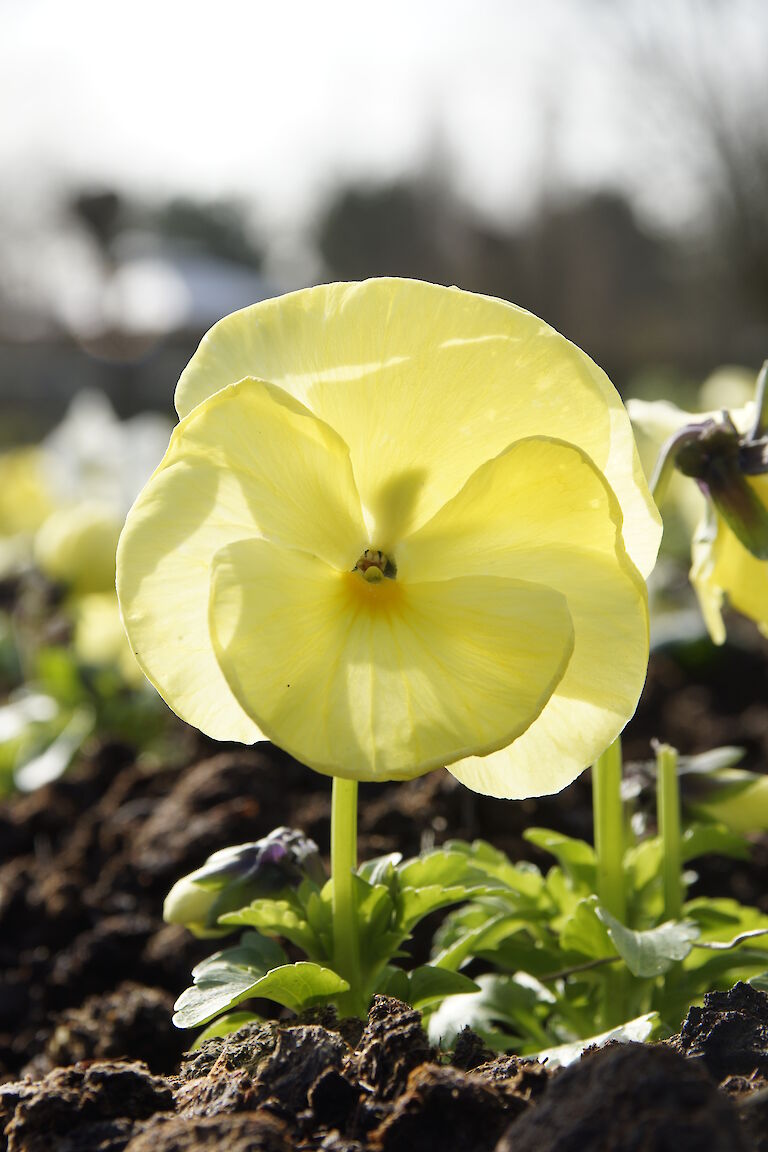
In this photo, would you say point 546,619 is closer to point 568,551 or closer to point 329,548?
point 568,551

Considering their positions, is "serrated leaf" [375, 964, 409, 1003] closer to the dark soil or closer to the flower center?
the dark soil

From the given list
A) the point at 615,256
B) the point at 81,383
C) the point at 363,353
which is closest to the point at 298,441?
the point at 363,353

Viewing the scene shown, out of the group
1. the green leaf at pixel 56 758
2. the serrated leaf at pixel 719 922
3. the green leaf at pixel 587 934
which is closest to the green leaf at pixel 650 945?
the green leaf at pixel 587 934

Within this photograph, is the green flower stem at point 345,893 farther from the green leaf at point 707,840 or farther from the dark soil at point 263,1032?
the green leaf at point 707,840

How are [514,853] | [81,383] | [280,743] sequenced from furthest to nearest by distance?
[81,383], [514,853], [280,743]

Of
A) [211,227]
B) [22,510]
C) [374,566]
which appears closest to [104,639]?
[22,510]

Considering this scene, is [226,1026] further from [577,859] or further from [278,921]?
[577,859]
